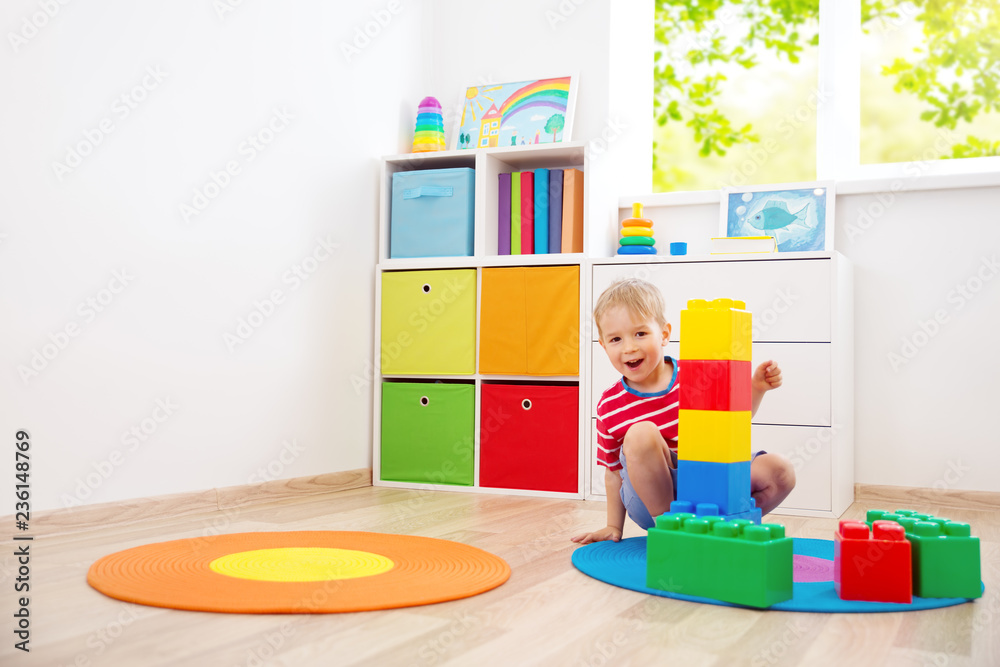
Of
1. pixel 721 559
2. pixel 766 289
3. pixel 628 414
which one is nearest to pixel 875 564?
pixel 721 559

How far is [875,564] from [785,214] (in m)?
1.58

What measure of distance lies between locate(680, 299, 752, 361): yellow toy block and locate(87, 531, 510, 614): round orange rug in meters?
0.50

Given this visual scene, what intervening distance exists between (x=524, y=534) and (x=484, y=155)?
1298 millimetres

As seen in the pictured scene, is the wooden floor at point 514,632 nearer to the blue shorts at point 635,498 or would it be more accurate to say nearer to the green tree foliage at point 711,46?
the blue shorts at point 635,498

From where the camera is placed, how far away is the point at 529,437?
258 cm

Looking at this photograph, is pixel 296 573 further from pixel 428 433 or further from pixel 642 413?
pixel 428 433

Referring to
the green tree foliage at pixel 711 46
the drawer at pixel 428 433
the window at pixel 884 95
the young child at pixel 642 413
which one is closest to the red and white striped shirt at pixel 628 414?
the young child at pixel 642 413

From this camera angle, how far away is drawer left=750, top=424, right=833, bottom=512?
2.24 meters

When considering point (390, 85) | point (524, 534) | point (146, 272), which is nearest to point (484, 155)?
point (390, 85)

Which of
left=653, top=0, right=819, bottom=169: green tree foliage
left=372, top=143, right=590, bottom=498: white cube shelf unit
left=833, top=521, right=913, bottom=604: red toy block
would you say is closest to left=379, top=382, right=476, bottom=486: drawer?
left=372, top=143, right=590, bottom=498: white cube shelf unit

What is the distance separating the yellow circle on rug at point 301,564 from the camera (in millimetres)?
1414

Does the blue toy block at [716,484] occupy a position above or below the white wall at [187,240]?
below

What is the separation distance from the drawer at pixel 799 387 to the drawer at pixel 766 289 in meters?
0.03

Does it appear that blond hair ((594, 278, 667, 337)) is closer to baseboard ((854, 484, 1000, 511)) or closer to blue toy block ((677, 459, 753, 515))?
blue toy block ((677, 459, 753, 515))
